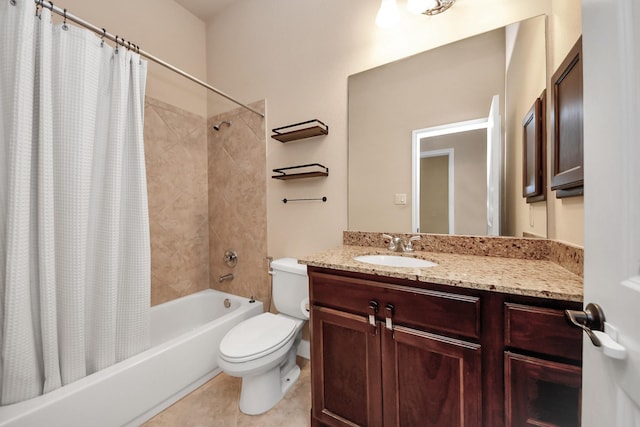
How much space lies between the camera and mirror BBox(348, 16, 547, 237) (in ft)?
3.98

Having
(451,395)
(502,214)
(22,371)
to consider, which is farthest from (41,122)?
(502,214)

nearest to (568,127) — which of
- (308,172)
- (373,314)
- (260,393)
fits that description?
(373,314)

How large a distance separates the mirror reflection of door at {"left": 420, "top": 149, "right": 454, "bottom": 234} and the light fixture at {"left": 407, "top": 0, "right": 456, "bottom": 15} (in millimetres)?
741

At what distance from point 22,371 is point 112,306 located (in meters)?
0.34

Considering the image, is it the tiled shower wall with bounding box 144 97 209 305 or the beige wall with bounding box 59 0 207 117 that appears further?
the tiled shower wall with bounding box 144 97 209 305

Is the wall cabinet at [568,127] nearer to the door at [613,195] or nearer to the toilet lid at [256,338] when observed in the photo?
the door at [613,195]

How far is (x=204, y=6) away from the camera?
2.20 metres

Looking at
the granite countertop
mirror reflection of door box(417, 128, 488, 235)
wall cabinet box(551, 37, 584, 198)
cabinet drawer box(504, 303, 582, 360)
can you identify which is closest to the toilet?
the granite countertop

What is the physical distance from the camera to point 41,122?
3.50 ft

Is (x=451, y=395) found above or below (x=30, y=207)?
below

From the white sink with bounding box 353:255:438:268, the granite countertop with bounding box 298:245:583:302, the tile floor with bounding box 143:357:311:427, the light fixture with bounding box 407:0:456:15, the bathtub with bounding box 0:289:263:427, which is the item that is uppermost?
the light fixture with bounding box 407:0:456:15

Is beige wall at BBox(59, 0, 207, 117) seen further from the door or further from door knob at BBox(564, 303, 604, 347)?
door knob at BBox(564, 303, 604, 347)

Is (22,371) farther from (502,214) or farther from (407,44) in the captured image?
(407,44)

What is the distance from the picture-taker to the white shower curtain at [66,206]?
3.29 ft
